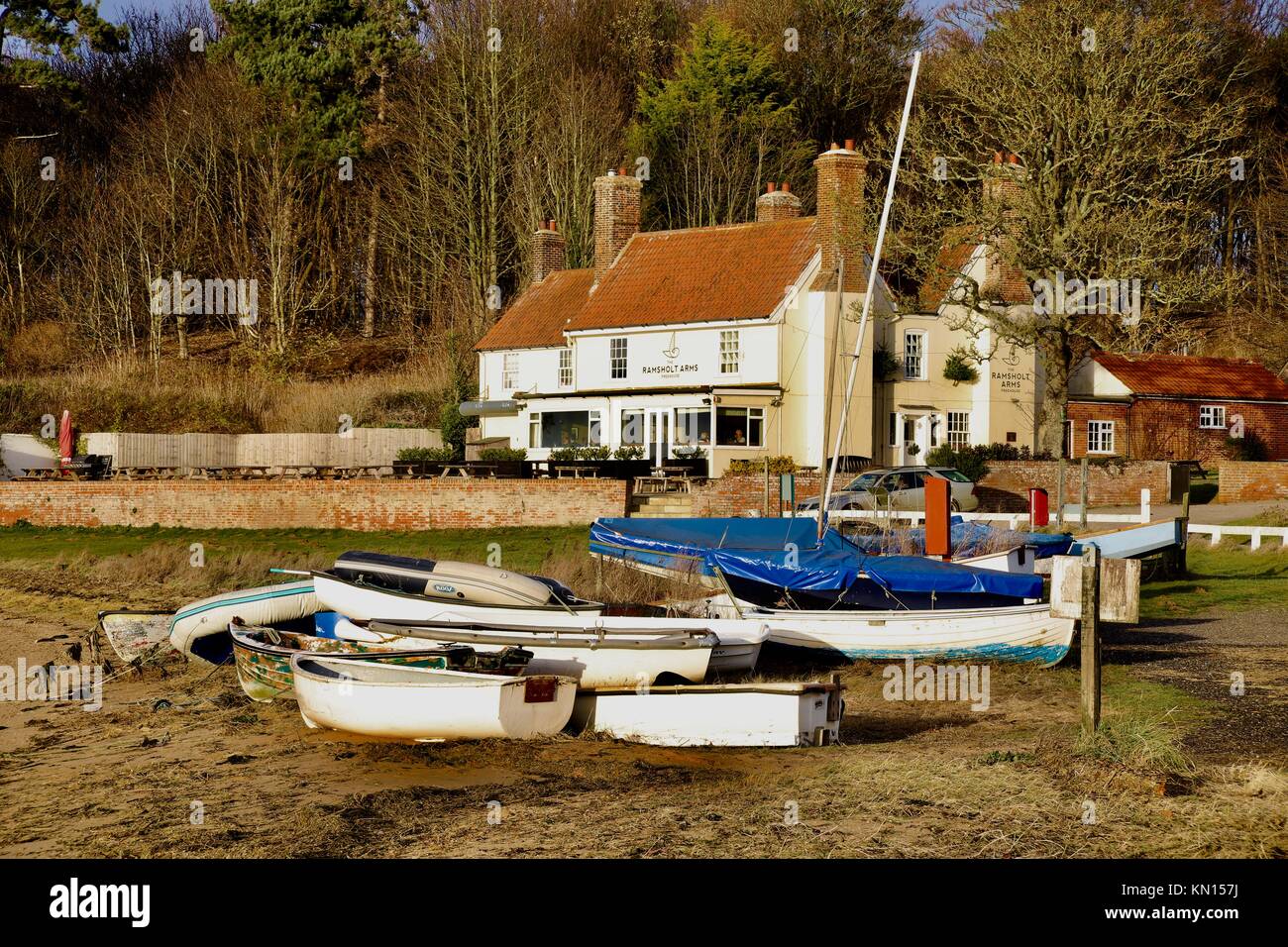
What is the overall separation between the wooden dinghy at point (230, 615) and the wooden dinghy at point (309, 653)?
1690 millimetres

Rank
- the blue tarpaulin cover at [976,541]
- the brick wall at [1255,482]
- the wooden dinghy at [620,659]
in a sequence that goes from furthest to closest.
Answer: the brick wall at [1255,482]
the blue tarpaulin cover at [976,541]
the wooden dinghy at [620,659]

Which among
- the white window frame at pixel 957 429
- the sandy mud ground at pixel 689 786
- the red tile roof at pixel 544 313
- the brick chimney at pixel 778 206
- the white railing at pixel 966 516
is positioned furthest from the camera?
the red tile roof at pixel 544 313

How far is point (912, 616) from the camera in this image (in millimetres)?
19078

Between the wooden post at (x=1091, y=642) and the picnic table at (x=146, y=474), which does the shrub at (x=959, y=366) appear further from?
the wooden post at (x=1091, y=642)

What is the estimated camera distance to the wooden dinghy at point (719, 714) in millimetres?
14461

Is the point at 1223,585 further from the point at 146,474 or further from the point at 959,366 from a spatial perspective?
the point at 146,474

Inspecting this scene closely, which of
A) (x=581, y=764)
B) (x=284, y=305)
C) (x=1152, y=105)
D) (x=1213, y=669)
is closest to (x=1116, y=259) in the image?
(x=1152, y=105)

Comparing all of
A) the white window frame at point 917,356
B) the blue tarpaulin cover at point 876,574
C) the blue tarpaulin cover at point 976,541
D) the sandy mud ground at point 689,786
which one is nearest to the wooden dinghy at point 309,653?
the sandy mud ground at point 689,786

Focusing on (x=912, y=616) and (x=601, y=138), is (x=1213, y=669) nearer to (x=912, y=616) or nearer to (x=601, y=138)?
(x=912, y=616)

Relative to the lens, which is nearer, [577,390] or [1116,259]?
[1116,259]

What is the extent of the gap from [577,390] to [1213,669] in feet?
102

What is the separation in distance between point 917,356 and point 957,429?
9.31 feet

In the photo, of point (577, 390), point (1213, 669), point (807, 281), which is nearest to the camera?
point (1213, 669)

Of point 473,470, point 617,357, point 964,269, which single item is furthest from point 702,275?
point 473,470
